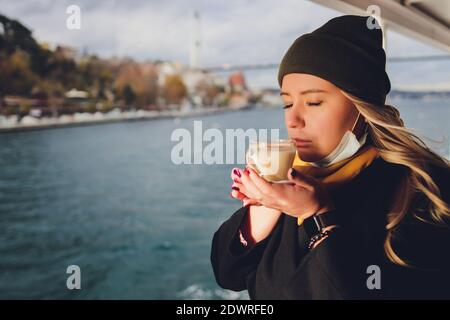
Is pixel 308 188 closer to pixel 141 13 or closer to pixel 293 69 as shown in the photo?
pixel 293 69

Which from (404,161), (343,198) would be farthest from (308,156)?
(404,161)

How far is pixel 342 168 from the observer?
4.68ft

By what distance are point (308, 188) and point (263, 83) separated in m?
0.85

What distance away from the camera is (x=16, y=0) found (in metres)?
2.61

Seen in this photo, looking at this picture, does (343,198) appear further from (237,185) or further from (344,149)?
(237,185)

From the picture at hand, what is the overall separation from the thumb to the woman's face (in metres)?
0.08

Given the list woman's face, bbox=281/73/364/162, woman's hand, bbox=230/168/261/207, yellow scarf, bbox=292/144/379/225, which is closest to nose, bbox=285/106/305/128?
woman's face, bbox=281/73/364/162

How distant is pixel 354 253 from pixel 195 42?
4.99ft

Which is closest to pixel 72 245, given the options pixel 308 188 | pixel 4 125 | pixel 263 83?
pixel 4 125

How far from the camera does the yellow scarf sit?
1.42 meters

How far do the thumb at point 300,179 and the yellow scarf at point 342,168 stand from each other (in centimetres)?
4

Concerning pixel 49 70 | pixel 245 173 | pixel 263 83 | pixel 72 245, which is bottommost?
pixel 72 245

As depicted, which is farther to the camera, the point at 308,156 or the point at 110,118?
the point at 110,118

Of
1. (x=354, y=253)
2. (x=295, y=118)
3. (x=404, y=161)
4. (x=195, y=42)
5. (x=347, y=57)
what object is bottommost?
(x=354, y=253)
